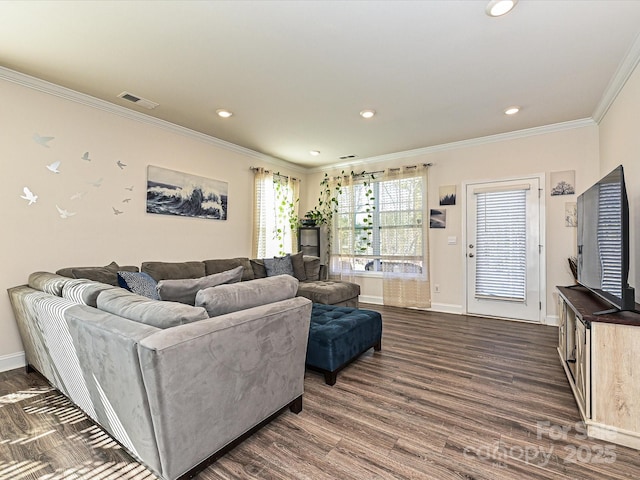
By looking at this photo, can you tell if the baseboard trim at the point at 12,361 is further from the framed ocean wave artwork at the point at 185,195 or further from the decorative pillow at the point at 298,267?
the decorative pillow at the point at 298,267

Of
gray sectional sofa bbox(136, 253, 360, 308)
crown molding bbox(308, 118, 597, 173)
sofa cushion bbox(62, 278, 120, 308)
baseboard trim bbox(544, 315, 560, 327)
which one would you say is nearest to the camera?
sofa cushion bbox(62, 278, 120, 308)

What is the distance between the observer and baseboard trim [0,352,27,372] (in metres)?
2.73

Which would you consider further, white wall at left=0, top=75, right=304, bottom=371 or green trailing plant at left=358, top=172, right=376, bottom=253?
green trailing plant at left=358, top=172, right=376, bottom=253

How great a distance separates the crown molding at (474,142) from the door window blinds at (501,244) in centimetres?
73

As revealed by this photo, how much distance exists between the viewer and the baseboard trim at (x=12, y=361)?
273 cm

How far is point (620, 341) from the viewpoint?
1.76 meters

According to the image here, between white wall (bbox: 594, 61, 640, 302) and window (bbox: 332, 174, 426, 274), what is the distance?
2315 mm

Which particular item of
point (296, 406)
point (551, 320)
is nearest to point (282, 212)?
point (296, 406)

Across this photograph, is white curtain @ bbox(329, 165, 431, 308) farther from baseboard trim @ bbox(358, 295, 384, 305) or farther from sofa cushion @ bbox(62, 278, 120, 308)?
sofa cushion @ bbox(62, 278, 120, 308)

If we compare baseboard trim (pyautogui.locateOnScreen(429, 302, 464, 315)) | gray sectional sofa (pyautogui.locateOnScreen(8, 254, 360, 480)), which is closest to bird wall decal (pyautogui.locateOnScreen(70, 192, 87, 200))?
gray sectional sofa (pyautogui.locateOnScreen(8, 254, 360, 480))

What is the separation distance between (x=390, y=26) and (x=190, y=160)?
10.3ft

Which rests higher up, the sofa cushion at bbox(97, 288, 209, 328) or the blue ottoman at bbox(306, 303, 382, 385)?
the sofa cushion at bbox(97, 288, 209, 328)

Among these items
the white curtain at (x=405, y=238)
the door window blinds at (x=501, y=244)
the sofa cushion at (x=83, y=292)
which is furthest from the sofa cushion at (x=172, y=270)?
the door window blinds at (x=501, y=244)

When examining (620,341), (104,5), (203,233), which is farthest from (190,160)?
(620,341)
